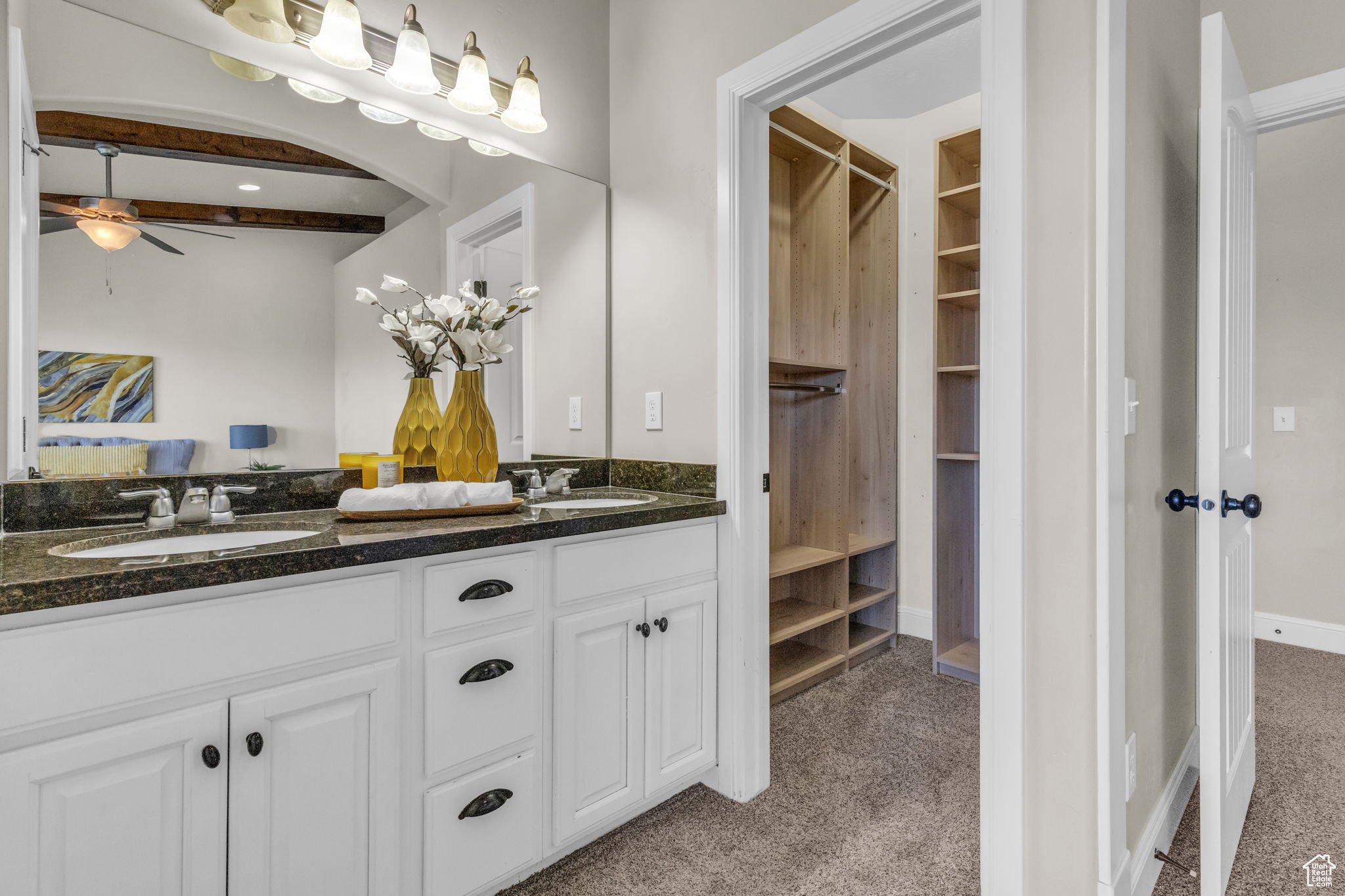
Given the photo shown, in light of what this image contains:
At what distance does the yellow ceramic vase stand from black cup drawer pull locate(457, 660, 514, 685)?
63 centimetres

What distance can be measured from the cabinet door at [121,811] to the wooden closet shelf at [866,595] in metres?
2.31

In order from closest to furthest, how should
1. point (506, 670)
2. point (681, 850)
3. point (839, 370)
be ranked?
point (506, 670) < point (681, 850) < point (839, 370)

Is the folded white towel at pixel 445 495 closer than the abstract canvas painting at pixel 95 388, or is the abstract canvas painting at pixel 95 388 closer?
the abstract canvas painting at pixel 95 388

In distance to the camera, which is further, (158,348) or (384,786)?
(158,348)

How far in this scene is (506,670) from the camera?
53.6 inches

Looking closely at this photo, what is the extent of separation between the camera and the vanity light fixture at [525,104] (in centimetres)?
195

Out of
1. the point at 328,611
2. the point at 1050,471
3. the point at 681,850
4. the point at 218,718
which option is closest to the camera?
the point at 218,718

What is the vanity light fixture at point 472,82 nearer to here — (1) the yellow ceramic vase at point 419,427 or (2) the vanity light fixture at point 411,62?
(2) the vanity light fixture at point 411,62

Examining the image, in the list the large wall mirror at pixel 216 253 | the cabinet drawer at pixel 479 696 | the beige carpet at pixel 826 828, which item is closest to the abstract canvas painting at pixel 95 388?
the large wall mirror at pixel 216 253

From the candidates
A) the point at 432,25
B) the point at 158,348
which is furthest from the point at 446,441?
the point at 432,25

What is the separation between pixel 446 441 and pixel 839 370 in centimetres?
176

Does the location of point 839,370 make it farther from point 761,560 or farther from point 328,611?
point 328,611

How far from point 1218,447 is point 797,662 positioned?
172 centimetres

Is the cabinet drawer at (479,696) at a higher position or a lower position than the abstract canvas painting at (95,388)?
lower
